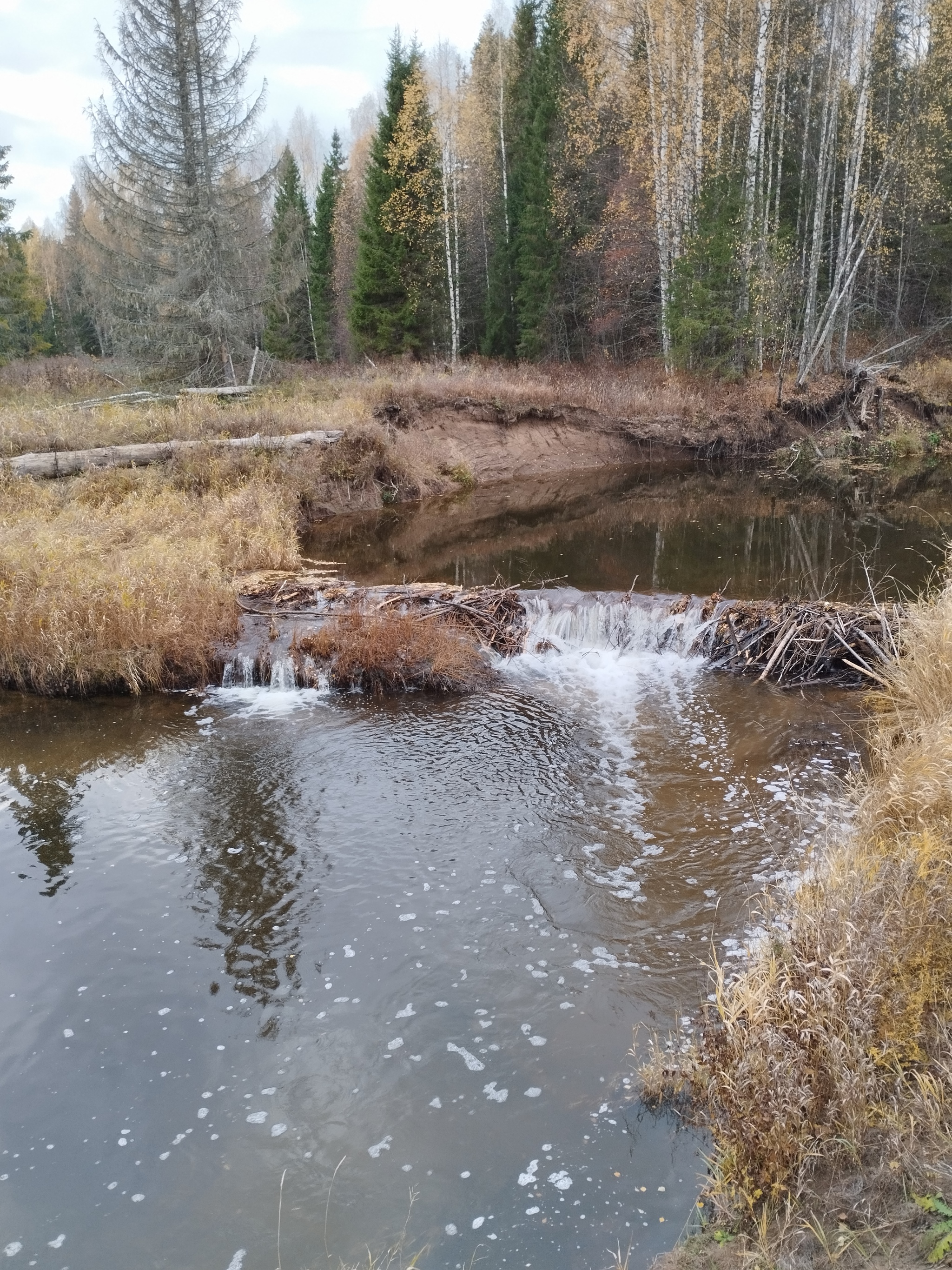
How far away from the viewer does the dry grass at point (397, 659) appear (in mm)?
9273

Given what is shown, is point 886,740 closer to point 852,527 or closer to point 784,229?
point 852,527

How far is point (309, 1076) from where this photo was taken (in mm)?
4301

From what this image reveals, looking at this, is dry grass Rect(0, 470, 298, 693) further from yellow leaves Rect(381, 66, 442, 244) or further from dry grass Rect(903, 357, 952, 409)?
yellow leaves Rect(381, 66, 442, 244)

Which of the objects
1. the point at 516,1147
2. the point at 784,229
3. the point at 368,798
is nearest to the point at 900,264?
the point at 784,229

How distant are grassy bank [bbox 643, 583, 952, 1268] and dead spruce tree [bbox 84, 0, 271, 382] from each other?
2239 cm

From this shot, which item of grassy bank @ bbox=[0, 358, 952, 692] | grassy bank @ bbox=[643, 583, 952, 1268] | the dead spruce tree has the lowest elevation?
grassy bank @ bbox=[643, 583, 952, 1268]

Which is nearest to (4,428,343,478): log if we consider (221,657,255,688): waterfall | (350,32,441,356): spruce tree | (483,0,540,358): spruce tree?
(221,657,255,688): waterfall

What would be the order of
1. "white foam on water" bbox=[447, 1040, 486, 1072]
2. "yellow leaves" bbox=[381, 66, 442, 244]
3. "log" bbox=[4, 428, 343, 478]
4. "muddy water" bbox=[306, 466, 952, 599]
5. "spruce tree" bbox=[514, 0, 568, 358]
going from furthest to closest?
"spruce tree" bbox=[514, 0, 568, 358]
"yellow leaves" bbox=[381, 66, 442, 244]
"log" bbox=[4, 428, 343, 478]
"muddy water" bbox=[306, 466, 952, 599]
"white foam on water" bbox=[447, 1040, 486, 1072]

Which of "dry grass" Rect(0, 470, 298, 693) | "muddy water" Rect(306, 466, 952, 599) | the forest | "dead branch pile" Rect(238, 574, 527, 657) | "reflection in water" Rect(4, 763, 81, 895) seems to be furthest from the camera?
the forest

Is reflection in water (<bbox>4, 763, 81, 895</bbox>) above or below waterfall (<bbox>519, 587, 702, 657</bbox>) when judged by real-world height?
below

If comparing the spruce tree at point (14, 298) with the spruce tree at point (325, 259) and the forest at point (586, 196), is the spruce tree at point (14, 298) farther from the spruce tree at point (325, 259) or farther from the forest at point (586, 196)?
the spruce tree at point (325, 259)

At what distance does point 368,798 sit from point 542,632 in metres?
4.18

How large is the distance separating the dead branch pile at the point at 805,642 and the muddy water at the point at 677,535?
7.28 feet

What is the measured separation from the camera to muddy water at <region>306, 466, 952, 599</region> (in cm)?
1321
